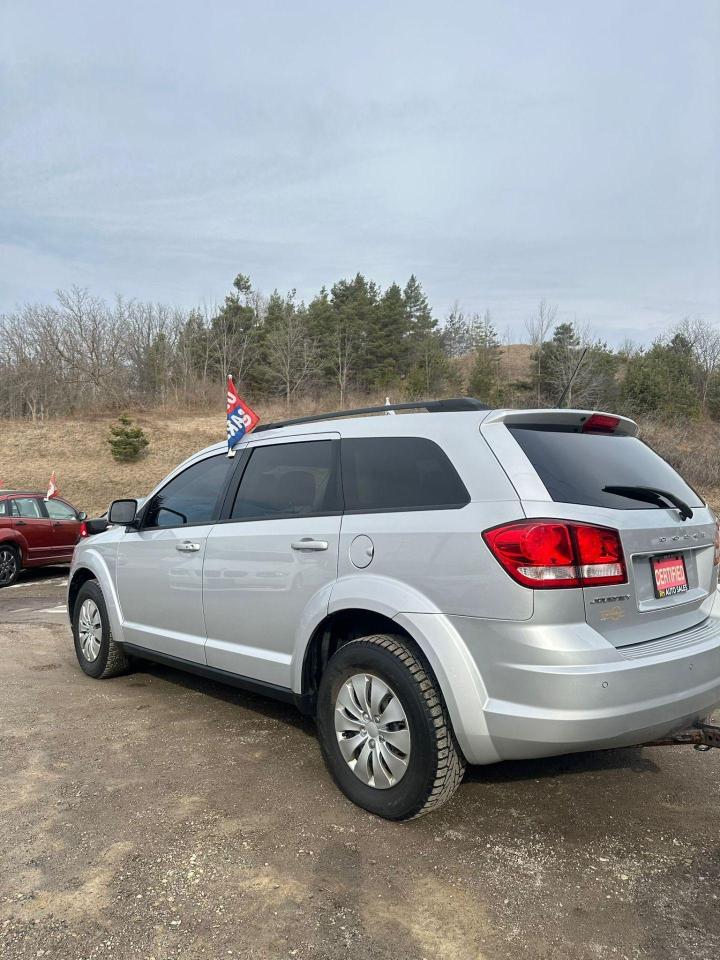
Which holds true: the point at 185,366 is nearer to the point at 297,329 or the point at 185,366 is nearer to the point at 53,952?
the point at 297,329

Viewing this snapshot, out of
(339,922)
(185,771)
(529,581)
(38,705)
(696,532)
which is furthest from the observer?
(38,705)

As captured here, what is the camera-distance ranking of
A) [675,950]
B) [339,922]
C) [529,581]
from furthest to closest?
1. [529,581]
2. [339,922]
3. [675,950]

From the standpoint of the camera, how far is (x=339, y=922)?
2.42m

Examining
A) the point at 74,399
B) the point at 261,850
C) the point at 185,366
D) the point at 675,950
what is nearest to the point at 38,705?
the point at 261,850

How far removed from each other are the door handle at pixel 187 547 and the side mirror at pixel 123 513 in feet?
2.29

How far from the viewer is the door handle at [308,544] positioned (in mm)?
3463

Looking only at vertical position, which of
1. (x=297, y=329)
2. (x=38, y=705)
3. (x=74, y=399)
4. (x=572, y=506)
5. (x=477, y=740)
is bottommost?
(x=38, y=705)

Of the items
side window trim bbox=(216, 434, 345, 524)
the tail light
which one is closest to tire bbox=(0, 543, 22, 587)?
side window trim bbox=(216, 434, 345, 524)

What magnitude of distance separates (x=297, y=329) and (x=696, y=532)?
4545cm

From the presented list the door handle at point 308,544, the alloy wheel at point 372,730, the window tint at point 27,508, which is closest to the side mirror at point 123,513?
the door handle at point 308,544

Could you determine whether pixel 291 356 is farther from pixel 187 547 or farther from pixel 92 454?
pixel 187 547

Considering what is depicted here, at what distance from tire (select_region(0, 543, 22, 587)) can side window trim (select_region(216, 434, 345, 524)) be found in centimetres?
900

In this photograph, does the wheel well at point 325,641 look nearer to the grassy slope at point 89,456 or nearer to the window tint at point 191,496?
the window tint at point 191,496

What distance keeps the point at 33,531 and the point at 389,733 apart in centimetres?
1077
